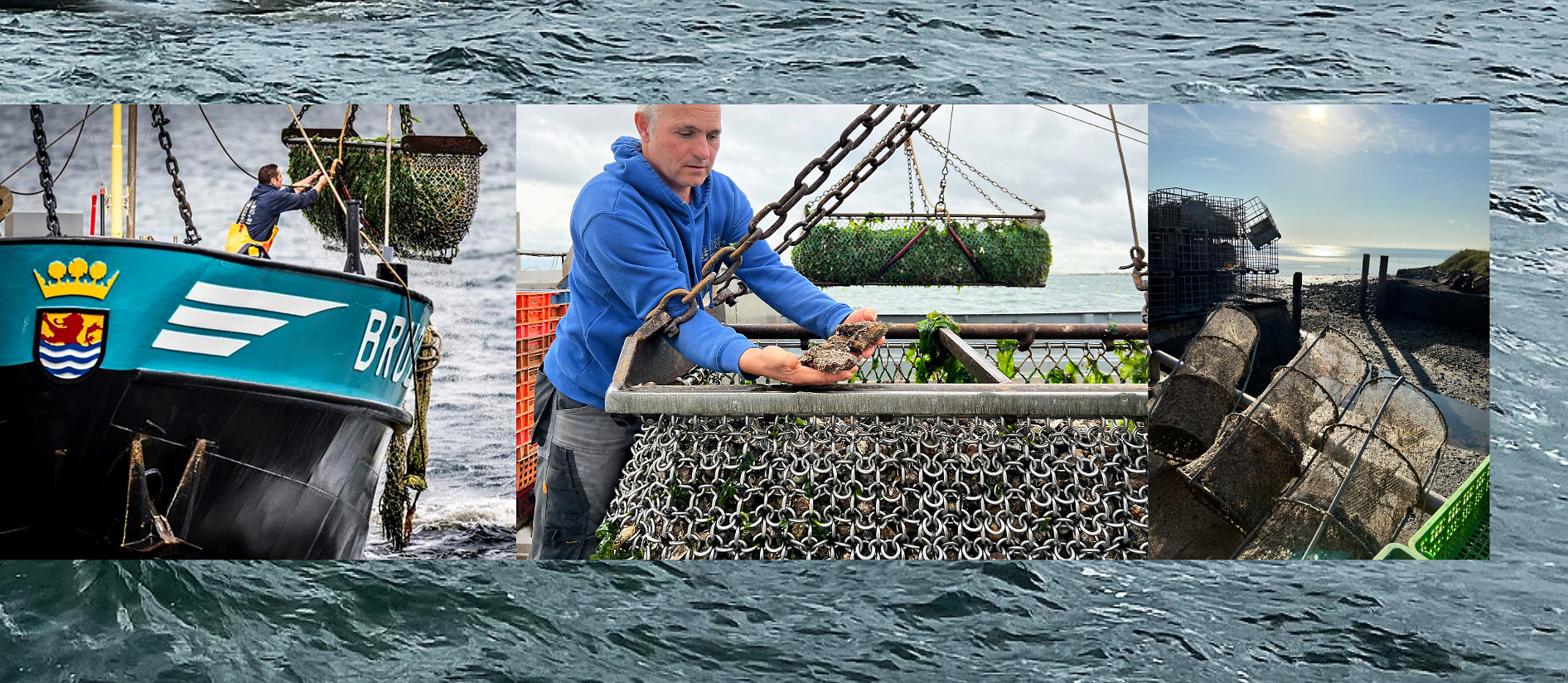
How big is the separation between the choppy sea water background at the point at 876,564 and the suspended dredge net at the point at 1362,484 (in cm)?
55

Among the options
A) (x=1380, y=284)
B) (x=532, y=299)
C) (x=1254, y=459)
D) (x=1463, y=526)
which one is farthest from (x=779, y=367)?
(x=1463, y=526)

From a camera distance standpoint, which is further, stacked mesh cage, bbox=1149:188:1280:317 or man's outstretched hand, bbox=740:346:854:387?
stacked mesh cage, bbox=1149:188:1280:317

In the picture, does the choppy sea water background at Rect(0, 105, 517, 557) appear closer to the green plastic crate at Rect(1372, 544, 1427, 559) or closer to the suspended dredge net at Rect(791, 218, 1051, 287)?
the suspended dredge net at Rect(791, 218, 1051, 287)

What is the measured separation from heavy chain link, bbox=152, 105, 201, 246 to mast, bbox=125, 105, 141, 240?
82 mm

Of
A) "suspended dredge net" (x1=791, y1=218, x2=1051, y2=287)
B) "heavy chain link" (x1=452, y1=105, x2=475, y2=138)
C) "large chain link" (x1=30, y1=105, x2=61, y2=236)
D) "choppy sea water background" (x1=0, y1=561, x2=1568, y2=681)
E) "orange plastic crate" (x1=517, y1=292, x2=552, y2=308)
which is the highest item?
"heavy chain link" (x1=452, y1=105, x2=475, y2=138)

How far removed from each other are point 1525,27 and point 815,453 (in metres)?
3.84

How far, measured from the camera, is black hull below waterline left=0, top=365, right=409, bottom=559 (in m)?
3.59

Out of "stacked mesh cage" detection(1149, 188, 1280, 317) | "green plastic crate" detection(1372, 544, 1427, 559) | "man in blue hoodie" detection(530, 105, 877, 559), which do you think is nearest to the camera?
"man in blue hoodie" detection(530, 105, 877, 559)

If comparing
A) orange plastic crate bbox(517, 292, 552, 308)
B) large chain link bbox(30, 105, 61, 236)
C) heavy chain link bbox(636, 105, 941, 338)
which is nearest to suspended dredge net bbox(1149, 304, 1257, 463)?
heavy chain link bbox(636, 105, 941, 338)

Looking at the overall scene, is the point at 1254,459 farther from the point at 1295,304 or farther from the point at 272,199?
the point at 272,199

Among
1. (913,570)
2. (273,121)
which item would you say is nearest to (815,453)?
(913,570)

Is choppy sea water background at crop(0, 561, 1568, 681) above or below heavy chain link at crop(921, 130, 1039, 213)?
below

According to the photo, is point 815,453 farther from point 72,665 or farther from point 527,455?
point 72,665

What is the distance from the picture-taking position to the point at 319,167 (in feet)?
12.2
